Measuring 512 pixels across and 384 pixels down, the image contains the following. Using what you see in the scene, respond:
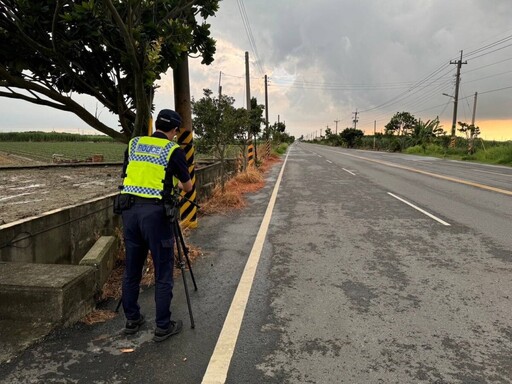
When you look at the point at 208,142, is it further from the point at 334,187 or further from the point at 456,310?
the point at 456,310

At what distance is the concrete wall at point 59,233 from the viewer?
161 inches

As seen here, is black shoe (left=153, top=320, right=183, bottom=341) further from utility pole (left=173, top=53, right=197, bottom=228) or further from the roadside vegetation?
the roadside vegetation

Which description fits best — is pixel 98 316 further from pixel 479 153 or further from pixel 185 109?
pixel 479 153

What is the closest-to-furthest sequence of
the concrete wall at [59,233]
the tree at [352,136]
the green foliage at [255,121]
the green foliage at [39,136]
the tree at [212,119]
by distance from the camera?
the concrete wall at [59,233] < the tree at [212,119] < the green foliage at [255,121] < the tree at [352,136] < the green foliage at [39,136]

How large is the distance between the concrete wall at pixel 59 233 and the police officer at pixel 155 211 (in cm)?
146

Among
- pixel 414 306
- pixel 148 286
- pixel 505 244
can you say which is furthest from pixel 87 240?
pixel 505 244

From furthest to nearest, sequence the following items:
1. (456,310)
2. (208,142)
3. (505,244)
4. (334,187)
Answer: (334,187)
(208,142)
(505,244)
(456,310)

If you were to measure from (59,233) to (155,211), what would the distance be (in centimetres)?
198

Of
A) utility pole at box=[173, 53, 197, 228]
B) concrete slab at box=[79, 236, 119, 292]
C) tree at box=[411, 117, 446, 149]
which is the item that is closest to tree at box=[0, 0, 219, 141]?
utility pole at box=[173, 53, 197, 228]

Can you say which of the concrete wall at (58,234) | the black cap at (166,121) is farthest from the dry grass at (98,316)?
the black cap at (166,121)

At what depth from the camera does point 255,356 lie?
10.1 ft

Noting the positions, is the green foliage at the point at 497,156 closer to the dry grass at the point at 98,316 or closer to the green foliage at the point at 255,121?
the green foliage at the point at 255,121

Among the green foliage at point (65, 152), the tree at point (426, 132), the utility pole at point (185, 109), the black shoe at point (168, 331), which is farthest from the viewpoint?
the tree at point (426, 132)

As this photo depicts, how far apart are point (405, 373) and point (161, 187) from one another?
2422mm
